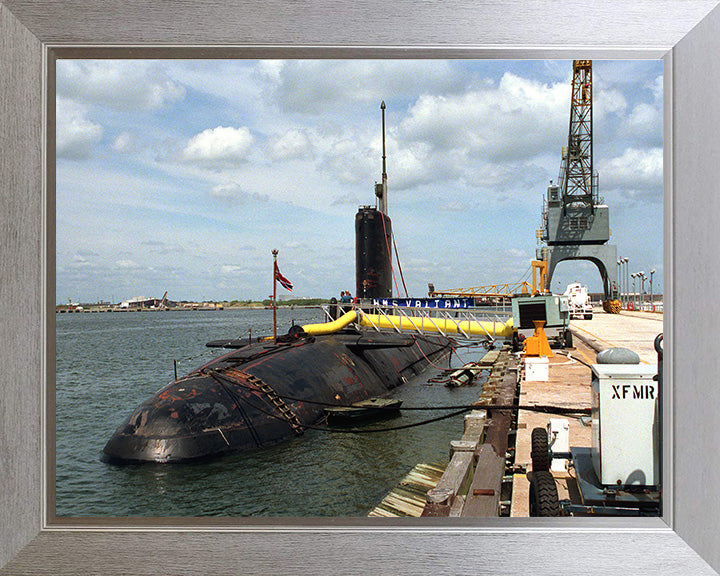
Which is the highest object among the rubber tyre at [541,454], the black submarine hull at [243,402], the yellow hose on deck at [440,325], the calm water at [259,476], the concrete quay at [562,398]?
the yellow hose on deck at [440,325]

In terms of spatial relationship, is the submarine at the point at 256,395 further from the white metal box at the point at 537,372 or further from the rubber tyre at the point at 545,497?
the rubber tyre at the point at 545,497

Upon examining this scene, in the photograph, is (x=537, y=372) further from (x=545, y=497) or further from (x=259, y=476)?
(x=545, y=497)

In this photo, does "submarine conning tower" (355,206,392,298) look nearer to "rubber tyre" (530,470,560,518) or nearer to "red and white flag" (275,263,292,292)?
"red and white flag" (275,263,292,292)

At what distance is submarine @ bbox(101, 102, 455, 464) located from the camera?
34.0 feet

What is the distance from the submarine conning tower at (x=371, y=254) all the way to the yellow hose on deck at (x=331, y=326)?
55.5 inches

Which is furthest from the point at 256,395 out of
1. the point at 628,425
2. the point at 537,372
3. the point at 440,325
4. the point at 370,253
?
the point at 370,253

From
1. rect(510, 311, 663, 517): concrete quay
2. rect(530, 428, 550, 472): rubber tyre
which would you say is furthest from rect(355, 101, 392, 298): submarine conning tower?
rect(530, 428, 550, 472): rubber tyre

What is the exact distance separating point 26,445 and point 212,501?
6.29m

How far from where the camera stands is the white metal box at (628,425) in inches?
161

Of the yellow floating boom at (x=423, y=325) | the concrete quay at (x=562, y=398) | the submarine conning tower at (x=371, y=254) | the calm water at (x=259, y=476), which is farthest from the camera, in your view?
the submarine conning tower at (x=371, y=254)

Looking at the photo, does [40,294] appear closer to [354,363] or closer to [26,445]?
[26,445]

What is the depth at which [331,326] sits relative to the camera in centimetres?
1922

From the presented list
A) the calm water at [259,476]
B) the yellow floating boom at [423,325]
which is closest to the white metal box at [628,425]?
the calm water at [259,476]

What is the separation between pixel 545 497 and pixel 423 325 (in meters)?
16.0
